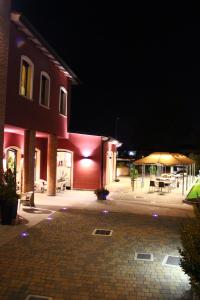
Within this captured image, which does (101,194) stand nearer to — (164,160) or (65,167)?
(65,167)

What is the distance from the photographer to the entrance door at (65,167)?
1911cm

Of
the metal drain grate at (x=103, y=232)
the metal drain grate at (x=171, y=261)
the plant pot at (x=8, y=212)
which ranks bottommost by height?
the metal drain grate at (x=171, y=261)

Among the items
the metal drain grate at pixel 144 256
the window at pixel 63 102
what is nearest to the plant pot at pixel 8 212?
the metal drain grate at pixel 144 256

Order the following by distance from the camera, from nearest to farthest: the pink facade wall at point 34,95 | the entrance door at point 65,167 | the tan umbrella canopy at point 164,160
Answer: the pink facade wall at point 34,95 < the tan umbrella canopy at point 164,160 < the entrance door at point 65,167

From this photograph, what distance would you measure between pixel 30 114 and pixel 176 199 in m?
8.74

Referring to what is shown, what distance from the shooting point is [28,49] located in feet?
41.1

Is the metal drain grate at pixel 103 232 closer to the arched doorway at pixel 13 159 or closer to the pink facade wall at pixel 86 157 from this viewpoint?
the arched doorway at pixel 13 159

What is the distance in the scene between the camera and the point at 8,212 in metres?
9.67

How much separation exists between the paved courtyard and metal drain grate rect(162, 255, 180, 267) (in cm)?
12

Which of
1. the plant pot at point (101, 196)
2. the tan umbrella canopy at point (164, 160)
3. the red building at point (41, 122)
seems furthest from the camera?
the tan umbrella canopy at point (164, 160)

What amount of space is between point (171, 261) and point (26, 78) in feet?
29.9

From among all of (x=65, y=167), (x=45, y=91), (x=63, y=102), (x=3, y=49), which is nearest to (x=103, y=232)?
(x=3, y=49)

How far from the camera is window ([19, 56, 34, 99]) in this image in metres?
12.5

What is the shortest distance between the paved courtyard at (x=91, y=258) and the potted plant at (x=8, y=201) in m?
0.39
